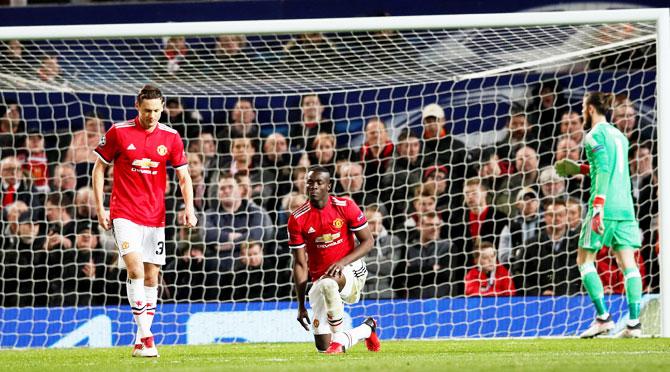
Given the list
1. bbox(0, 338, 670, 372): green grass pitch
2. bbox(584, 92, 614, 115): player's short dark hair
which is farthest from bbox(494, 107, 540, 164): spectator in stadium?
bbox(0, 338, 670, 372): green grass pitch

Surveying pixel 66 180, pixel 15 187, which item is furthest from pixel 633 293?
pixel 15 187

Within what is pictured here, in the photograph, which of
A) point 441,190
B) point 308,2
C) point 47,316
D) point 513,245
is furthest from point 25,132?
point 513,245

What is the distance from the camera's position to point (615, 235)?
30.1 ft

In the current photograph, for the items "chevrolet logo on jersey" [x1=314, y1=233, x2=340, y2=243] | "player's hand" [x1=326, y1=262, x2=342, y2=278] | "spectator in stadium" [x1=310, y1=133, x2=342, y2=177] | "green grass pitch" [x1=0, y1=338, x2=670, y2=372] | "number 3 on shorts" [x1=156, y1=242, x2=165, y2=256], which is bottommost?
"green grass pitch" [x1=0, y1=338, x2=670, y2=372]

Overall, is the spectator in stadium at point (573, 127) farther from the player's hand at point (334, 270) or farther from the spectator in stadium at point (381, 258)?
the player's hand at point (334, 270)

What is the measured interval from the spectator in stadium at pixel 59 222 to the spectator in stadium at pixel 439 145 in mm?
3435

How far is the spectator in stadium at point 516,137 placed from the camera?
11.2 meters

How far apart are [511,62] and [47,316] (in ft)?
15.6

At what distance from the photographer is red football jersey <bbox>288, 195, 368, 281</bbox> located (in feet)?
25.7

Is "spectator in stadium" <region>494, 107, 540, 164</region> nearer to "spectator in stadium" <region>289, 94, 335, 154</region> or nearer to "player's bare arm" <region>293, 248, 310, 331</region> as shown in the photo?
"spectator in stadium" <region>289, 94, 335, 154</region>

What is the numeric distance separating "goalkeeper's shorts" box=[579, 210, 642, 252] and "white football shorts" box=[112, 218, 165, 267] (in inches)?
132

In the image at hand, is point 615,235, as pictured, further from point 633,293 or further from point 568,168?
point 568,168

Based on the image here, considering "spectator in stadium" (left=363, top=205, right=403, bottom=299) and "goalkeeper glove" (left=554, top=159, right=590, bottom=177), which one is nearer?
"goalkeeper glove" (left=554, top=159, right=590, bottom=177)

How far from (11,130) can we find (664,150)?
626 centimetres
